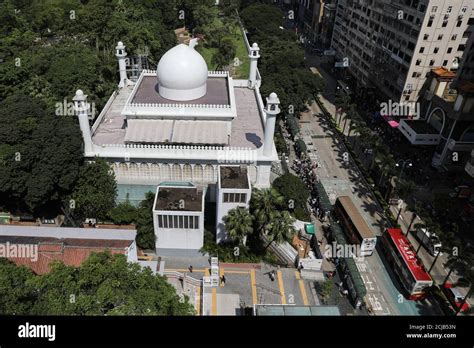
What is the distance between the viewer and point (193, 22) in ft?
378

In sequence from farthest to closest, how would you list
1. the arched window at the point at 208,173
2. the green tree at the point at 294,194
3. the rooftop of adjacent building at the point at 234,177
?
the green tree at the point at 294,194 → the arched window at the point at 208,173 → the rooftop of adjacent building at the point at 234,177

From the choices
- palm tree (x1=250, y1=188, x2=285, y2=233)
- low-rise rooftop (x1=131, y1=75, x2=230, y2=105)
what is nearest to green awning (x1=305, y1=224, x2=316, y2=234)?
palm tree (x1=250, y1=188, x2=285, y2=233)

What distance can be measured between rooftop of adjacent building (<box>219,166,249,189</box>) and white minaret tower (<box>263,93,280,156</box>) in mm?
4279

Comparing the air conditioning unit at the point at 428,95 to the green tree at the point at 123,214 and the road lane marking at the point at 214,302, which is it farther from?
the green tree at the point at 123,214

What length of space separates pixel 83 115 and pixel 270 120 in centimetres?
2209

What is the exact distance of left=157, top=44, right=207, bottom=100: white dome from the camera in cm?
5009

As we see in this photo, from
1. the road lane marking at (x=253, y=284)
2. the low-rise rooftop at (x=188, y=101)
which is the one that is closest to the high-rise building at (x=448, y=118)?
the low-rise rooftop at (x=188, y=101)

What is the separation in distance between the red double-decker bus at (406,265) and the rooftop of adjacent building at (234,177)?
18954mm

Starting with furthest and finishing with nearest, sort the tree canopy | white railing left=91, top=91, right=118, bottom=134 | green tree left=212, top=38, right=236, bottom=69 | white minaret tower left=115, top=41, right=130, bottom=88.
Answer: green tree left=212, top=38, right=236, bottom=69 → white minaret tower left=115, top=41, right=130, bottom=88 → white railing left=91, top=91, right=118, bottom=134 → the tree canopy

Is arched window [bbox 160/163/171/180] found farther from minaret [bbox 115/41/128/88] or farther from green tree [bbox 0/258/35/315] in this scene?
minaret [bbox 115/41/128/88]

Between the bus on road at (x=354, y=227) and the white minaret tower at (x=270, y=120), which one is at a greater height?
the white minaret tower at (x=270, y=120)

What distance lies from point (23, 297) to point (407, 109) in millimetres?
67921

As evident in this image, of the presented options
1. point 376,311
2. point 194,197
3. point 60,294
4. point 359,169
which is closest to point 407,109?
point 359,169

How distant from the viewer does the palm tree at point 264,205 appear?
40.1 metres
